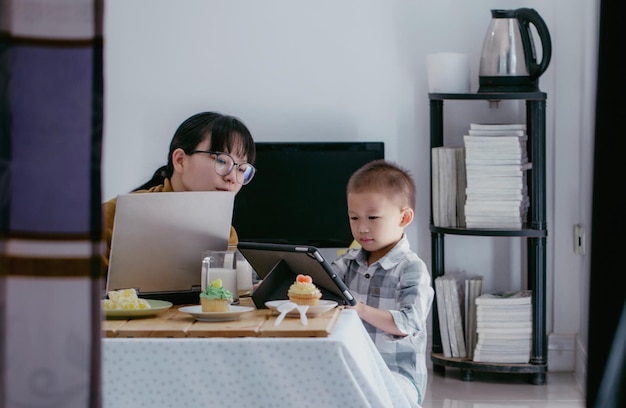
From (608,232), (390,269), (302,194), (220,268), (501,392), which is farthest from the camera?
(302,194)

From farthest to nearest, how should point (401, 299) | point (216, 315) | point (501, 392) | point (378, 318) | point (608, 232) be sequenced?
1. point (501, 392)
2. point (401, 299)
3. point (378, 318)
4. point (216, 315)
5. point (608, 232)

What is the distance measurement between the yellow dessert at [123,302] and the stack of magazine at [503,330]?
7.64ft

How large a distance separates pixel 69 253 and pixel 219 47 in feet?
11.6

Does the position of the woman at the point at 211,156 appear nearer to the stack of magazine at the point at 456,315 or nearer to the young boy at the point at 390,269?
the young boy at the point at 390,269

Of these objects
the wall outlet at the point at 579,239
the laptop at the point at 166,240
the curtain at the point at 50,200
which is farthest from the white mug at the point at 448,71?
the curtain at the point at 50,200

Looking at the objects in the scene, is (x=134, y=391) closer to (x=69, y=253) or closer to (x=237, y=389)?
(x=237, y=389)

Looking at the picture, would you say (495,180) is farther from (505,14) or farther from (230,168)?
(230,168)

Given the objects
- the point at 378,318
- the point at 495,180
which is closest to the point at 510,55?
the point at 495,180

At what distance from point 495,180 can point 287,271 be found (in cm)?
202

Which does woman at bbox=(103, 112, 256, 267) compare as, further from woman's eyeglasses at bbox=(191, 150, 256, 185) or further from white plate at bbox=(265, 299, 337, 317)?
white plate at bbox=(265, 299, 337, 317)

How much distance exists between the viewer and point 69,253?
31.9 inches

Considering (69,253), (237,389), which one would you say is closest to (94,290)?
(69,253)

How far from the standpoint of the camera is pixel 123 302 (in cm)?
182

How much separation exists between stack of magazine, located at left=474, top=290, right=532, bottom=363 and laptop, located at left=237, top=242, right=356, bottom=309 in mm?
2004
